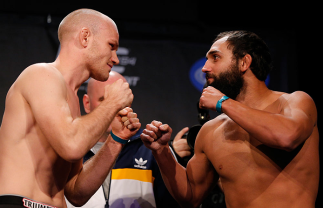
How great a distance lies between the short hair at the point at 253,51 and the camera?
204cm

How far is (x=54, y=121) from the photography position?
4.05 ft

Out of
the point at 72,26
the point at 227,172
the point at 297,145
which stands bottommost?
the point at 227,172

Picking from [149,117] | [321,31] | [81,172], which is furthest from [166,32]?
[81,172]

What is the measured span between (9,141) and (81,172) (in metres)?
0.47

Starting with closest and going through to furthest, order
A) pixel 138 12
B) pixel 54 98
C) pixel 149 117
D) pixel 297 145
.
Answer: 1. pixel 54 98
2. pixel 297 145
3. pixel 149 117
4. pixel 138 12

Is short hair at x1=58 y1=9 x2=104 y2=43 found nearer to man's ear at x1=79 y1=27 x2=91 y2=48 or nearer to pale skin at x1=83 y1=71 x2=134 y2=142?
man's ear at x1=79 y1=27 x2=91 y2=48

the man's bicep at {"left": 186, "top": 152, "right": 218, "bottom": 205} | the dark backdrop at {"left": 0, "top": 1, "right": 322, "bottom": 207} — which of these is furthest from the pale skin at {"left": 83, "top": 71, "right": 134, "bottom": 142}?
the man's bicep at {"left": 186, "top": 152, "right": 218, "bottom": 205}

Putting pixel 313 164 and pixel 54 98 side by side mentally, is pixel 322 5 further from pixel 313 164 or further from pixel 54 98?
pixel 54 98

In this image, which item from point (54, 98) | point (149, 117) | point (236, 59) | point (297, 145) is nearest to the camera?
point (54, 98)

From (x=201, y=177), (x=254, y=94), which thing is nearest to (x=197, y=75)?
(x=254, y=94)

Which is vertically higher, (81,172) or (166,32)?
(166,32)

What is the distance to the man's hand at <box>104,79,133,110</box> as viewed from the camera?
57.7 inches

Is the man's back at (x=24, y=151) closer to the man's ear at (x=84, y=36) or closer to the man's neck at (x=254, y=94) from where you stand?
the man's ear at (x=84, y=36)

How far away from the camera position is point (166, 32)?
10.4ft
